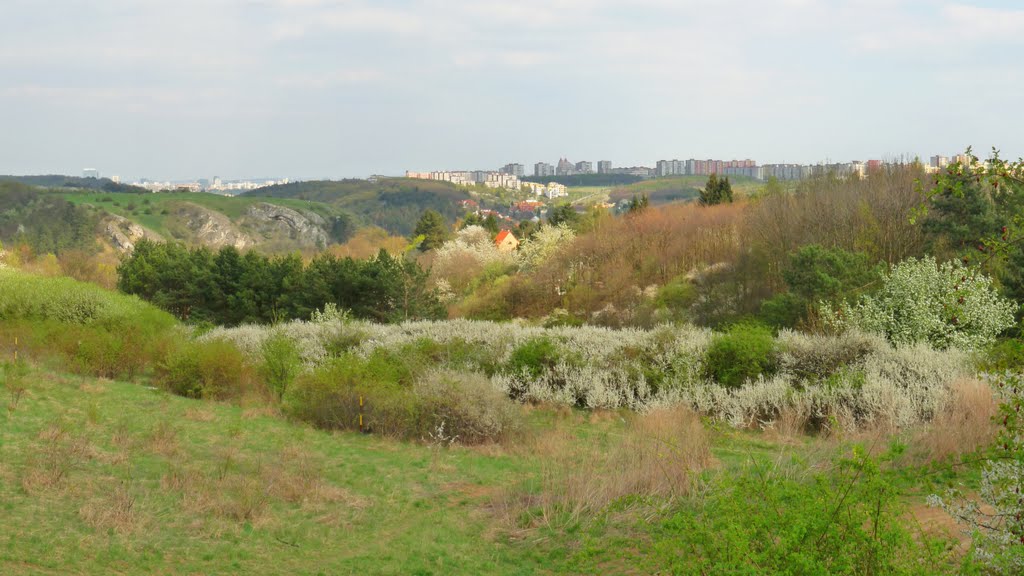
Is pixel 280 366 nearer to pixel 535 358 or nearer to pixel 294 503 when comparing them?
pixel 535 358

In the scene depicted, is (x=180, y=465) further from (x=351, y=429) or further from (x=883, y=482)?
(x=883, y=482)

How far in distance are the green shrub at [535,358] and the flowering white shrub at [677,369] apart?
72 mm

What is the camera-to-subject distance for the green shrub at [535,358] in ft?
69.1

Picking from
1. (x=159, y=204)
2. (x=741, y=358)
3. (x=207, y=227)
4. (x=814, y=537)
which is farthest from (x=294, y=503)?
(x=159, y=204)

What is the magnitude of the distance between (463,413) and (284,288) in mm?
25067

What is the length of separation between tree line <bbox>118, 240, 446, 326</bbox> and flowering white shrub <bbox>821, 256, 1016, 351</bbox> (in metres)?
20.0

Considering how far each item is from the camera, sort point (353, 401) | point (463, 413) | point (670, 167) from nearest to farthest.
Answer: point (463, 413)
point (353, 401)
point (670, 167)

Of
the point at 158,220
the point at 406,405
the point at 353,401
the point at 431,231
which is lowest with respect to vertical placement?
the point at 353,401

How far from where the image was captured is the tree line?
36.5 m

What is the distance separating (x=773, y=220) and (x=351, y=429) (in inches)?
998

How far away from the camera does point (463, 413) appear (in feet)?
49.4

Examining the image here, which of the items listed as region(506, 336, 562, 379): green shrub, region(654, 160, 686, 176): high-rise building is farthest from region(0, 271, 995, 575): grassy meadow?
region(654, 160, 686, 176): high-rise building

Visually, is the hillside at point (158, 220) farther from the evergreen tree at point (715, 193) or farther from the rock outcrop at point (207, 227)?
the evergreen tree at point (715, 193)

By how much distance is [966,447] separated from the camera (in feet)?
→ 36.3
